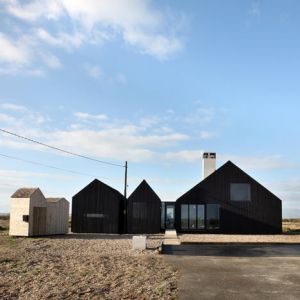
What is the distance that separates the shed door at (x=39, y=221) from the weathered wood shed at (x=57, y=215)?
62 centimetres

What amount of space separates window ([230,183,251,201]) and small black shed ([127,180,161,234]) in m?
6.66

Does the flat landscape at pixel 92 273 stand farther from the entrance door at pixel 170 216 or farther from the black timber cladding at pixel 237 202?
the black timber cladding at pixel 237 202

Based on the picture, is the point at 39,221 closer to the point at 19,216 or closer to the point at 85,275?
the point at 19,216

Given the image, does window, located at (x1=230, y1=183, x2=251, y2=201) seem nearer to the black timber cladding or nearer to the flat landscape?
the black timber cladding

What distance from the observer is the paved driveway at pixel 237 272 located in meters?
12.2

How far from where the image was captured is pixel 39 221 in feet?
111

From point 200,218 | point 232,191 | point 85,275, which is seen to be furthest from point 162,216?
point 85,275

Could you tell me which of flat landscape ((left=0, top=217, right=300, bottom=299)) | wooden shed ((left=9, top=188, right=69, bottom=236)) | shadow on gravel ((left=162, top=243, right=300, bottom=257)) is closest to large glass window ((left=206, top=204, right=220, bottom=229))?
wooden shed ((left=9, top=188, right=69, bottom=236))

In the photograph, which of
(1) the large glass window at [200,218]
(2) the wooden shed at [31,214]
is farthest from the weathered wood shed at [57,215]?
(1) the large glass window at [200,218]

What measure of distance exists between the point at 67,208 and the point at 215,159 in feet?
47.1

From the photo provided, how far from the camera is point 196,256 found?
68.3 ft

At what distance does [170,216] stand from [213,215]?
12.4 feet

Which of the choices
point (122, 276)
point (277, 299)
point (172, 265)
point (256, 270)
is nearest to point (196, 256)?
point (172, 265)

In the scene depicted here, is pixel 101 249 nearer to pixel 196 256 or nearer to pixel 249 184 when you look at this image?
pixel 196 256
